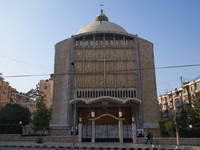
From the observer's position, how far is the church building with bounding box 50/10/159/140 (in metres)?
33.7

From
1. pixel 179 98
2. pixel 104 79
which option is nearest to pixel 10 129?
pixel 104 79

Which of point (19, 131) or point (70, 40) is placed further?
point (70, 40)

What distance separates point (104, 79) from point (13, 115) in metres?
22.4

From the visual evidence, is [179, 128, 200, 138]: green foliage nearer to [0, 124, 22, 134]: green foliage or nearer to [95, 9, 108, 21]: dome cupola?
[0, 124, 22, 134]: green foliage

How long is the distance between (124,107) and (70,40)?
16674 millimetres

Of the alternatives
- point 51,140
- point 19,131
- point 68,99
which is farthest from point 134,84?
point 19,131

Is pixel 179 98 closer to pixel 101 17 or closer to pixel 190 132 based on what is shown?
pixel 101 17

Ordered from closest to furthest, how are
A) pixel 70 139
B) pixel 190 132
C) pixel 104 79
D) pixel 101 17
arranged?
pixel 190 132 → pixel 70 139 → pixel 104 79 → pixel 101 17

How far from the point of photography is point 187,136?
923 inches

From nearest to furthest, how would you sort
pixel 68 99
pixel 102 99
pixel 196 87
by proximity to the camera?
pixel 102 99
pixel 68 99
pixel 196 87

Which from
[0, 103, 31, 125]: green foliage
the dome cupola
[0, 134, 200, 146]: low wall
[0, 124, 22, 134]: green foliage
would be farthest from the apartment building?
[0, 103, 31, 125]: green foliage

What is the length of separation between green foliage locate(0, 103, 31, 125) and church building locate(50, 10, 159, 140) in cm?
1349

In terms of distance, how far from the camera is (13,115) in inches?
1671

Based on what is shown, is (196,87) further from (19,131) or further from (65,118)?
(19,131)
